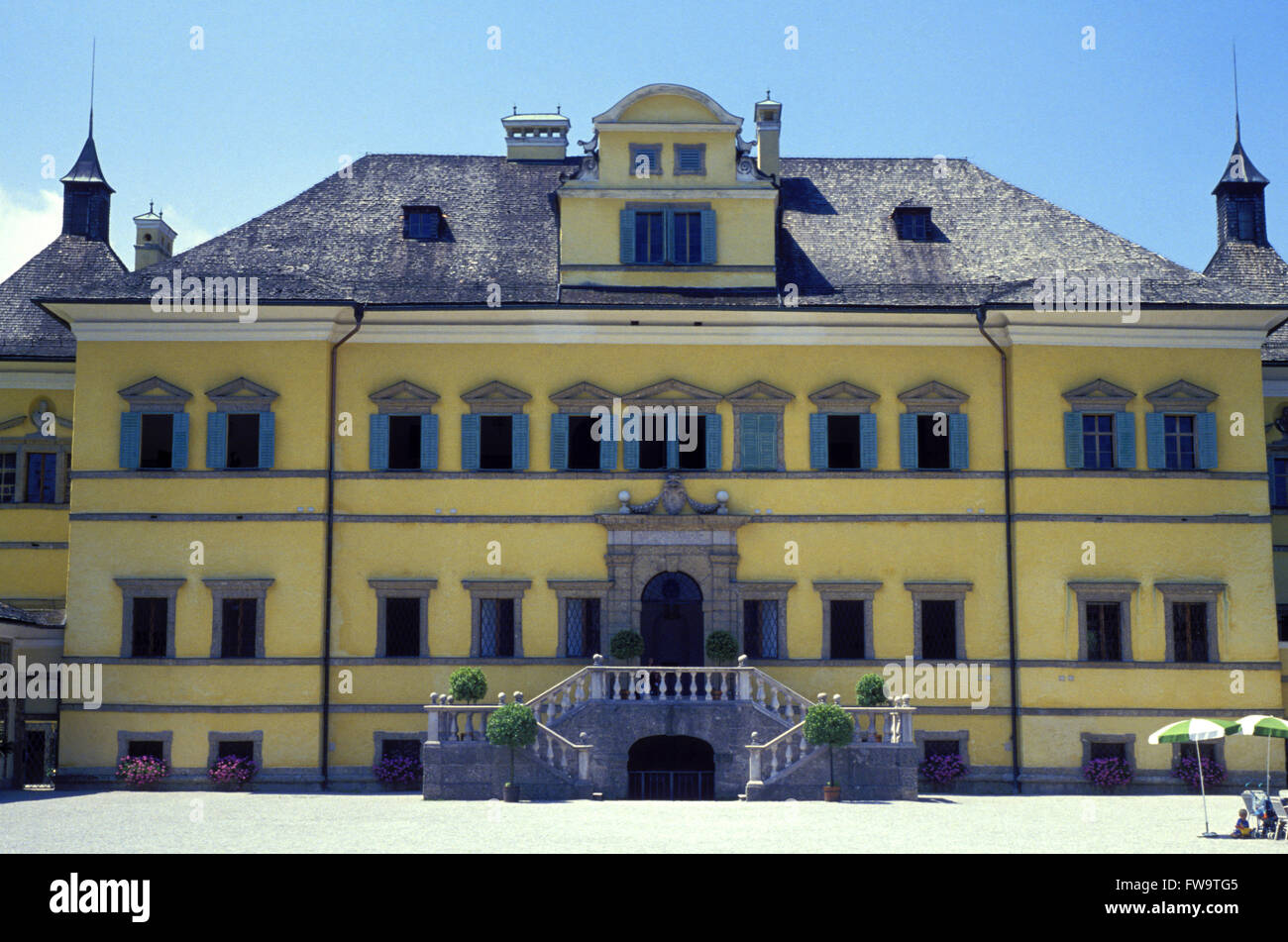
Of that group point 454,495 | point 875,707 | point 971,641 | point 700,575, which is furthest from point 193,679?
point 971,641

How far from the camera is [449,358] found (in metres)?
36.5

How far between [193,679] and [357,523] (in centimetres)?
544

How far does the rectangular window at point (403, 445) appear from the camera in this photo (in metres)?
36.2

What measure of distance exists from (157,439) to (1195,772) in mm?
26742

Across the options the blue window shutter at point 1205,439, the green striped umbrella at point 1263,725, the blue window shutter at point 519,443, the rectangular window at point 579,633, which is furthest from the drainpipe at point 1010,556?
the blue window shutter at point 519,443

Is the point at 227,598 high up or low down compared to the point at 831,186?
down

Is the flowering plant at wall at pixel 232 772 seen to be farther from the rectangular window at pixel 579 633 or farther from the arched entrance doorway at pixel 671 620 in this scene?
the arched entrance doorway at pixel 671 620

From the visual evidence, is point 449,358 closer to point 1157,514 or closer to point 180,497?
point 180,497

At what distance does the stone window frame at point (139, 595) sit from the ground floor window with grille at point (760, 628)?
14.0m

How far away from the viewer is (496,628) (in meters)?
35.9

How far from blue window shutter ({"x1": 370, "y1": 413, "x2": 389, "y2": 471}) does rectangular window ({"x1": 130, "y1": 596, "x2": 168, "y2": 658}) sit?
6.14m

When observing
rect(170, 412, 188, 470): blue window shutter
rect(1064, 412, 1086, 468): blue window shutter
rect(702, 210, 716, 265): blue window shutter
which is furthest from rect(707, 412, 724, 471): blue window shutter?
rect(170, 412, 188, 470): blue window shutter

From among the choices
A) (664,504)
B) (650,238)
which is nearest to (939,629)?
(664,504)

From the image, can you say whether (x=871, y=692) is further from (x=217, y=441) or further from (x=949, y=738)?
(x=217, y=441)
